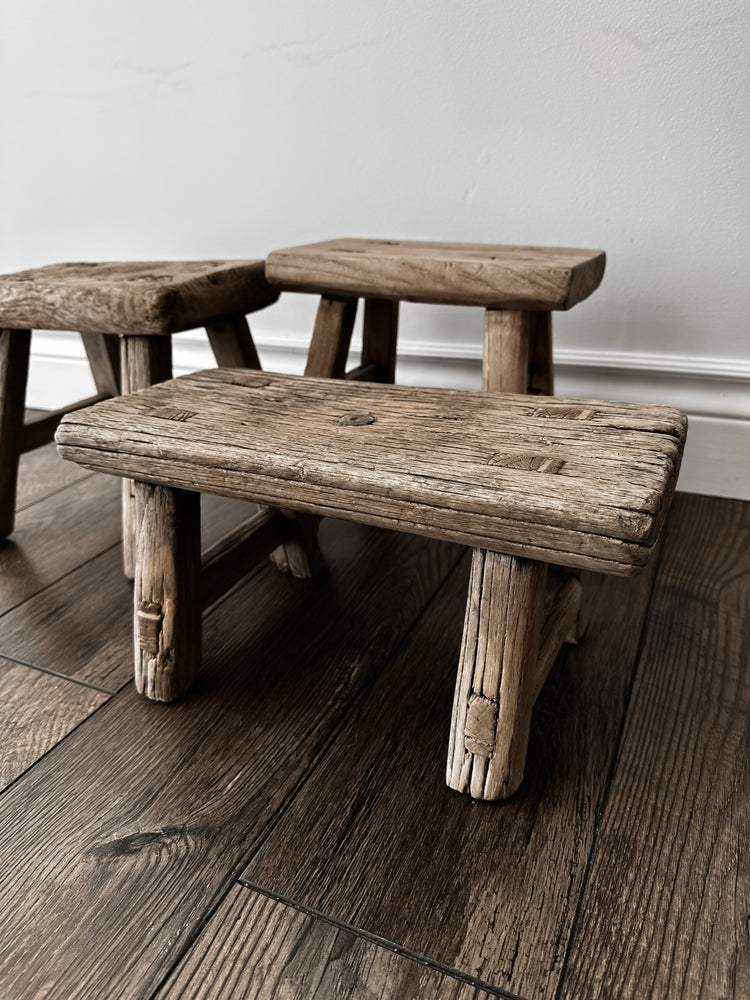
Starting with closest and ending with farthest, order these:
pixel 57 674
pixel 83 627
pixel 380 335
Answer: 1. pixel 57 674
2. pixel 83 627
3. pixel 380 335

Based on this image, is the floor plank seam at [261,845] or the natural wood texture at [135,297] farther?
the natural wood texture at [135,297]

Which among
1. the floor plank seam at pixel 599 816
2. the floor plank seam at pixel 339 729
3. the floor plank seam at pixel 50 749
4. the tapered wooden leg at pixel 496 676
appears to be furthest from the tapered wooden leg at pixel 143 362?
the floor plank seam at pixel 599 816

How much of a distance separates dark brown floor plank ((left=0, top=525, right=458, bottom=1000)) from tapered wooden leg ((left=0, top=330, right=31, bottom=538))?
1.48 feet

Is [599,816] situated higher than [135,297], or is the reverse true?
[135,297]

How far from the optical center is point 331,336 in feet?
3.95

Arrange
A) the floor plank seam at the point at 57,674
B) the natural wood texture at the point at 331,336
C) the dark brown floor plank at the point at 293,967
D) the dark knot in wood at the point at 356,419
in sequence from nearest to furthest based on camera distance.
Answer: the dark brown floor plank at the point at 293,967 < the dark knot in wood at the point at 356,419 < the floor plank seam at the point at 57,674 < the natural wood texture at the point at 331,336

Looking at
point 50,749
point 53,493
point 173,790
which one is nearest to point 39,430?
point 53,493

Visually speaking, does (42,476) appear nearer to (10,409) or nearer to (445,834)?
(10,409)

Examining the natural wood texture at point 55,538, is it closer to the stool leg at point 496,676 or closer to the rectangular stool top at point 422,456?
the rectangular stool top at point 422,456

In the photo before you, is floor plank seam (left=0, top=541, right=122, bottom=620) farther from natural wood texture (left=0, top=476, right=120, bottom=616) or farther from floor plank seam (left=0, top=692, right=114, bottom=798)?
floor plank seam (left=0, top=692, right=114, bottom=798)

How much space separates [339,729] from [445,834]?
0.18 m

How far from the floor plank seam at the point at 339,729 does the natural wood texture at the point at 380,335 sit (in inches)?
14.7

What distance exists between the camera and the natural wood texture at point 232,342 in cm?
122

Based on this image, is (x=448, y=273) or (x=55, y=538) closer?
(x=448, y=273)
